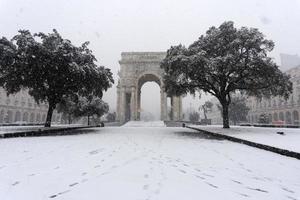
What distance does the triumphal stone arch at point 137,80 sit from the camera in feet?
160

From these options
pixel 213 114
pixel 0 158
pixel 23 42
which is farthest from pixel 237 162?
pixel 213 114

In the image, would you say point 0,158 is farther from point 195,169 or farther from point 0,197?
point 195,169

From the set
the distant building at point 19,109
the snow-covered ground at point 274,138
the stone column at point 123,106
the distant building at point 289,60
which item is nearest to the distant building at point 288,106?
the distant building at point 289,60

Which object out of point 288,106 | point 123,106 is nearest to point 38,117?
point 123,106

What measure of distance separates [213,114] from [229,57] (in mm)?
98855

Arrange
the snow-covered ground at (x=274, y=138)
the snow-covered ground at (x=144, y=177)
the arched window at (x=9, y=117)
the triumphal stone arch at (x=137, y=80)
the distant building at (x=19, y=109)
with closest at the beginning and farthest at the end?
the snow-covered ground at (x=144, y=177)
the snow-covered ground at (x=274, y=138)
the triumphal stone arch at (x=137, y=80)
the distant building at (x=19, y=109)
the arched window at (x=9, y=117)

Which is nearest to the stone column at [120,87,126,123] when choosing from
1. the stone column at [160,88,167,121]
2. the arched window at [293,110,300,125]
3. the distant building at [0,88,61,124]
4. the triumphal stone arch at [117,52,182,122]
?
the triumphal stone arch at [117,52,182,122]

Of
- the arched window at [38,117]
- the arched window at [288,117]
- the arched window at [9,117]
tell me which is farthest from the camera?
the arched window at [38,117]

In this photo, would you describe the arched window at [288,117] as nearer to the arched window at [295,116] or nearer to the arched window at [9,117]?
the arched window at [295,116]

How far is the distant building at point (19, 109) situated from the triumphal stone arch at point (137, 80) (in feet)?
117

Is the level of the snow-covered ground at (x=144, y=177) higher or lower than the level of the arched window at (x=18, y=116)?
lower

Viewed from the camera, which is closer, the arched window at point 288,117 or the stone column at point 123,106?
the stone column at point 123,106

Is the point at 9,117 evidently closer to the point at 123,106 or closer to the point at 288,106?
the point at 123,106

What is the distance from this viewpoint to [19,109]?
239 ft
